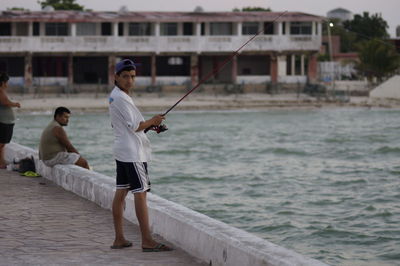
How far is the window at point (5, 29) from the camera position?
60.1 m

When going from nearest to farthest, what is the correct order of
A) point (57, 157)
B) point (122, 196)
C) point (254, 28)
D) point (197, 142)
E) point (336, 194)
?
point (122, 196)
point (57, 157)
point (336, 194)
point (197, 142)
point (254, 28)

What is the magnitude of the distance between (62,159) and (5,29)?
4967 cm

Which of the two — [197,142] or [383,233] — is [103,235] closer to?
[383,233]

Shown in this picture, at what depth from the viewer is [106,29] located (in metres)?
61.3

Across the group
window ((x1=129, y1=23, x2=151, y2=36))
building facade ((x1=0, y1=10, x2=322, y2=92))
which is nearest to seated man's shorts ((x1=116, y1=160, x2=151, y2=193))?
building facade ((x1=0, y1=10, x2=322, y2=92))

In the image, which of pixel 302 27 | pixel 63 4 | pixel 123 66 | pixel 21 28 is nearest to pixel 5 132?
pixel 123 66

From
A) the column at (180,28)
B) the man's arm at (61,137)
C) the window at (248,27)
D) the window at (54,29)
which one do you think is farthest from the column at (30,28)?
the man's arm at (61,137)

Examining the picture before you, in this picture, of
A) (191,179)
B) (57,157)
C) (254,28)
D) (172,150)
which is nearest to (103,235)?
(57,157)

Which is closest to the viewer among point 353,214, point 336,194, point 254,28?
point 353,214

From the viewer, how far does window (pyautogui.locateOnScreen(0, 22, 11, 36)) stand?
60125mm

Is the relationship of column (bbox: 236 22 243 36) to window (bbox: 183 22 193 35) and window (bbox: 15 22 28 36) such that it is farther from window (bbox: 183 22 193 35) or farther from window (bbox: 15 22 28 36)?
window (bbox: 15 22 28 36)

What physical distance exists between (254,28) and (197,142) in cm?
2419

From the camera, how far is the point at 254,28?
6209 cm

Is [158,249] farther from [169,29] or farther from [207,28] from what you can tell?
[207,28]
